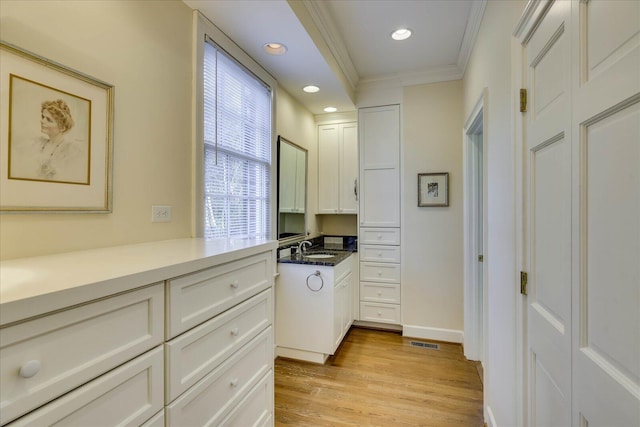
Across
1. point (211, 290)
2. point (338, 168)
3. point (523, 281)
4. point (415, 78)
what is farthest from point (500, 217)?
point (338, 168)

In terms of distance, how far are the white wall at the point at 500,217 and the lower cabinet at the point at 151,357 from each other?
1.18 metres

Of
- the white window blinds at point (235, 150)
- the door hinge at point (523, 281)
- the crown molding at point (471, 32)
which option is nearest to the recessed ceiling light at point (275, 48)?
the white window blinds at point (235, 150)

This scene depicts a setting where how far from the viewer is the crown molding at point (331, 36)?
2.11 metres

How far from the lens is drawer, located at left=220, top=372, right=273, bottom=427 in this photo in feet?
4.33

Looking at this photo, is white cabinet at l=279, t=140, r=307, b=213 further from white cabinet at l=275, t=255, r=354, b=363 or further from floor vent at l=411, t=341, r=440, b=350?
floor vent at l=411, t=341, r=440, b=350

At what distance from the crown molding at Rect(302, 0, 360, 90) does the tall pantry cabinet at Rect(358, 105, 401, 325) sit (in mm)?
531

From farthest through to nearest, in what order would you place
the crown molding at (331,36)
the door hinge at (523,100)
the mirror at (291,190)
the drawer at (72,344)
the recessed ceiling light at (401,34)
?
the mirror at (291,190) < the recessed ceiling light at (401,34) < the crown molding at (331,36) < the door hinge at (523,100) < the drawer at (72,344)

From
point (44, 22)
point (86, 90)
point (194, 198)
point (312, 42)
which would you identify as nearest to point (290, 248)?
point (194, 198)

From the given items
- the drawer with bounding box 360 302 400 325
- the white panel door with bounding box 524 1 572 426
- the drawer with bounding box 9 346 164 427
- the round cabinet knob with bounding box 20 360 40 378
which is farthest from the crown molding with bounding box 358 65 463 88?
the round cabinet knob with bounding box 20 360 40 378

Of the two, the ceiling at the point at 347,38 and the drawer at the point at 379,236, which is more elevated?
the ceiling at the point at 347,38

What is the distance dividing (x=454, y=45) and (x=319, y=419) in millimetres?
3102

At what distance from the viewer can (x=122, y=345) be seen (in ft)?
2.71

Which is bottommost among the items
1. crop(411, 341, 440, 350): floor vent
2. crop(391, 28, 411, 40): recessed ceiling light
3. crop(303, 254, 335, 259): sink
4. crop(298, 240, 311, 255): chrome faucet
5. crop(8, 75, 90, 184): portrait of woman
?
crop(411, 341, 440, 350): floor vent

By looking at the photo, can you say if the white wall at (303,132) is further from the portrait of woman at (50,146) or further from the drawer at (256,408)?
the drawer at (256,408)
